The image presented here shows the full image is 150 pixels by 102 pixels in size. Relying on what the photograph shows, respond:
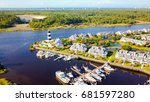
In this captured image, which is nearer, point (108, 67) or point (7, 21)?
point (108, 67)

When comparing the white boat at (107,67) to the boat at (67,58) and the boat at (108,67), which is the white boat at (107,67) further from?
the boat at (67,58)

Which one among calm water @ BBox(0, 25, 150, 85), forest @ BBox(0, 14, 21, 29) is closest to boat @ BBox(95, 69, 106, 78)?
calm water @ BBox(0, 25, 150, 85)

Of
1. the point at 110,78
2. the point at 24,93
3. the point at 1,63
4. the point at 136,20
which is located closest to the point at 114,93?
the point at 24,93

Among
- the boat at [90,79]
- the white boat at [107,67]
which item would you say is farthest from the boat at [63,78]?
the white boat at [107,67]

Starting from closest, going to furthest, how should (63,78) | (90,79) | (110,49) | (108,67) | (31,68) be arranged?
(63,78), (90,79), (31,68), (108,67), (110,49)

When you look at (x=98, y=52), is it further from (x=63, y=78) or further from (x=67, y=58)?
(x=63, y=78)

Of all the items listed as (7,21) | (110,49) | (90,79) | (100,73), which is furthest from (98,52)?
(7,21)

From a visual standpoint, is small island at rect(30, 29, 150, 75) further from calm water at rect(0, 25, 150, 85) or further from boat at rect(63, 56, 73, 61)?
calm water at rect(0, 25, 150, 85)

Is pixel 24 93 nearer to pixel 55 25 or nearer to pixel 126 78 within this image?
pixel 126 78
